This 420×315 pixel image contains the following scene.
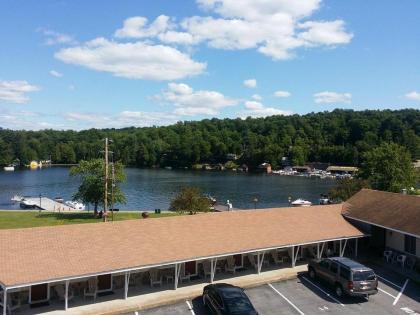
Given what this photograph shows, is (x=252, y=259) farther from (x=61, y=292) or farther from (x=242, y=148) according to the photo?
(x=242, y=148)

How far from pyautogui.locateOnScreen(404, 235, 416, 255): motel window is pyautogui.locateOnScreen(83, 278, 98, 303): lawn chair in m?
19.2

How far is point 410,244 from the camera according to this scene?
2681 centimetres

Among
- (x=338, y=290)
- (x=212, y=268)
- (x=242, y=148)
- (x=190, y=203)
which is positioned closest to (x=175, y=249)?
(x=212, y=268)

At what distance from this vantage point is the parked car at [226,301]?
17734 millimetres

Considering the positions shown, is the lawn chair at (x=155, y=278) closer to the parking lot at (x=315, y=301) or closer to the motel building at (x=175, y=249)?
the motel building at (x=175, y=249)

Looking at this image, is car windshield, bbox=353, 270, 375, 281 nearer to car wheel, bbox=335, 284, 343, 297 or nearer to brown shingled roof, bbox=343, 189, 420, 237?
car wheel, bbox=335, 284, 343, 297

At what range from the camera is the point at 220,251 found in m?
22.5

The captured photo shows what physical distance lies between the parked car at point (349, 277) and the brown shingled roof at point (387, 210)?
17.6 feet

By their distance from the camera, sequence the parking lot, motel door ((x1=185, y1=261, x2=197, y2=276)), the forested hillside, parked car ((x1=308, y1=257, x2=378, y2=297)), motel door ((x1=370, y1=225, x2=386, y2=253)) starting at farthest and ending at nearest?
the forested hillside → motel door ((x1=370, y1=225, x2=386, y2=253)) → motel door ((x1=185, y1=261, x2=197, y2=276)) → parked car ((x1=308, y1=257, x2=378, y2=297)) → the parking lot

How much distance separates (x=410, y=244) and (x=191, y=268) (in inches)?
554

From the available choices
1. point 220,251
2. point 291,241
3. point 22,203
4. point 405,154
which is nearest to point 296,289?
point 291,241

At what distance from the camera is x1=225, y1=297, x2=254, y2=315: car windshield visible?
17.6 metres

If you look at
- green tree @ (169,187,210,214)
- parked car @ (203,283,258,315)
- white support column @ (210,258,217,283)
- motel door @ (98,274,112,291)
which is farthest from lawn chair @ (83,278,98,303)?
green tree @ (169,187,210,214)

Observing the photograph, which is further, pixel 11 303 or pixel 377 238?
pixel 377 238
